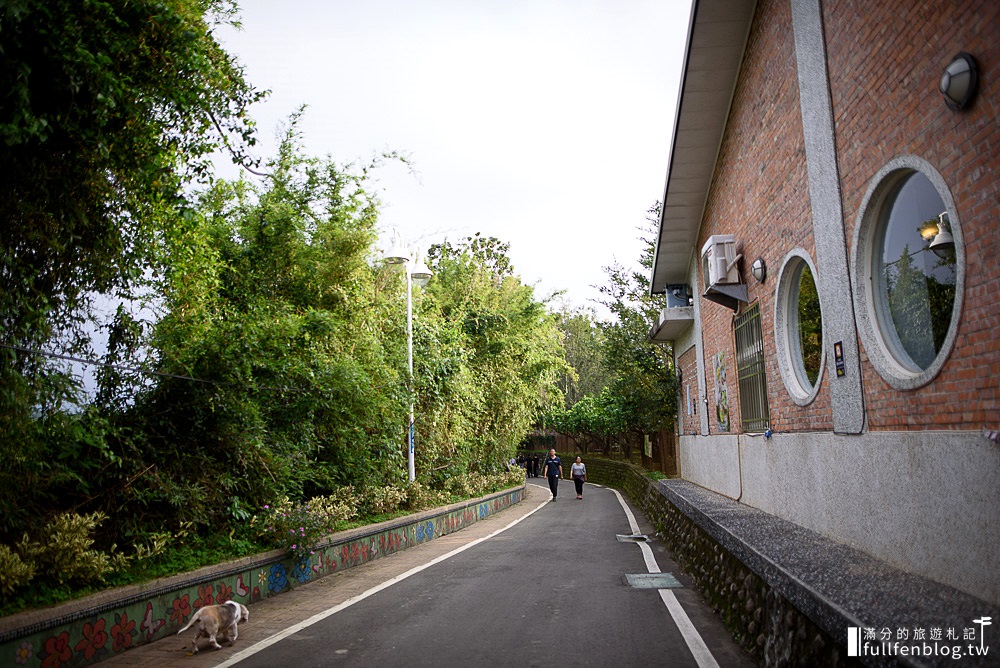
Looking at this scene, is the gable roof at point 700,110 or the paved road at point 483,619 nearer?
the paved road at point 483,619

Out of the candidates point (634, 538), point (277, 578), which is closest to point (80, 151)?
point (277, 578)

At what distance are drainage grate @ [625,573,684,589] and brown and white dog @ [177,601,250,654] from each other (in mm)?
4502

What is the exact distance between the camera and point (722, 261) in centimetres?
1110

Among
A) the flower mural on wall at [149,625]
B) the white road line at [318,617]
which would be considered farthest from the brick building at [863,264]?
the flower mural on wall at [149,625]

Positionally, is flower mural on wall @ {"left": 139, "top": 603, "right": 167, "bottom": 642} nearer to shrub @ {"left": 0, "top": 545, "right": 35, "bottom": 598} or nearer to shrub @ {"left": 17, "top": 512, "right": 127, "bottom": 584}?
shrub @ {"left": 17, "top": 512, "right": 127, "bottom": 584}

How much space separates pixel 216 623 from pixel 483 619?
2.40 meters

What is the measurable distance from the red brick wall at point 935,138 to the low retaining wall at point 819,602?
1155 mm

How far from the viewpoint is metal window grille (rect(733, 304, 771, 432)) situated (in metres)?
10.2

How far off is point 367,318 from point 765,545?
8611 millimetres

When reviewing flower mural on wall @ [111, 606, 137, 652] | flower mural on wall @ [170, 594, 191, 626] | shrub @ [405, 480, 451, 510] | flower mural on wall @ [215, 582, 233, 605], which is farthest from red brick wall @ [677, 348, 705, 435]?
flower mural on wall @ [111, 606, 137, 652]

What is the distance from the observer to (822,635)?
13.3 ft

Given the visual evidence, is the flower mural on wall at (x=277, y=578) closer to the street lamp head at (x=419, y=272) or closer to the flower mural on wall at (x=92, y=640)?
the flower mural on wall at (x=92, y=640)

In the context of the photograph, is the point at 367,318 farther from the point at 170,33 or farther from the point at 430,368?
the point at 170,33

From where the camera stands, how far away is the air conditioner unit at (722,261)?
1100cm
